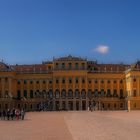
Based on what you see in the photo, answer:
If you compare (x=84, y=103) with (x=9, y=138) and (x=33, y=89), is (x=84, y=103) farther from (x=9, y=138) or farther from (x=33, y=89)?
(x=9, y=138)

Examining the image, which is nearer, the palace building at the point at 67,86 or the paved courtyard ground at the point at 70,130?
the paved courtyard ground at the point at 70,130

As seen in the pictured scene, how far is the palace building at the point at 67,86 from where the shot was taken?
10238 centimetres

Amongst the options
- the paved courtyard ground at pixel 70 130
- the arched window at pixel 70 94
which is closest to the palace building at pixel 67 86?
the arched window at pixel 70 94

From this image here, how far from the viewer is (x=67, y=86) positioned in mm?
104312

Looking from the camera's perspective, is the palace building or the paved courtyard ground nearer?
the paved courtyard ground

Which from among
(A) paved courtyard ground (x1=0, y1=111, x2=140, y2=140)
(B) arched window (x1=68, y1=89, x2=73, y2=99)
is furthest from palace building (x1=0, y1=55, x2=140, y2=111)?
(A) paved courtyard ground (x1=0, y1=111, x2=140, y2=140)

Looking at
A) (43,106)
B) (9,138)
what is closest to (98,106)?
(43,106)

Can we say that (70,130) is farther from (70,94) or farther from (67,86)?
(67,86)

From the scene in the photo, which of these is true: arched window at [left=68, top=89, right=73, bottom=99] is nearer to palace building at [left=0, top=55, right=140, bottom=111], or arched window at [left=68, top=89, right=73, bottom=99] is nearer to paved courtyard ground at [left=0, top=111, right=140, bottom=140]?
palace building at [left=0, top=55, right=140, bottom=111]

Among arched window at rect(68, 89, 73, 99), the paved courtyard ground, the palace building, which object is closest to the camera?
the paved courtyard ground

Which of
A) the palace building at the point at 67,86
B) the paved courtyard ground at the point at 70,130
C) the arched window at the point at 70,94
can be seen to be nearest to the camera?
the paved courtyard ground at the point at 70,130

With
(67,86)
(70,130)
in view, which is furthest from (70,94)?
(70,130)

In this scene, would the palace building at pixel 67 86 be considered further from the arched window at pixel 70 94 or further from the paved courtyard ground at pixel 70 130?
the paved courtyard ground at pixel 70 130

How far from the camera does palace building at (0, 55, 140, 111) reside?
102 m
